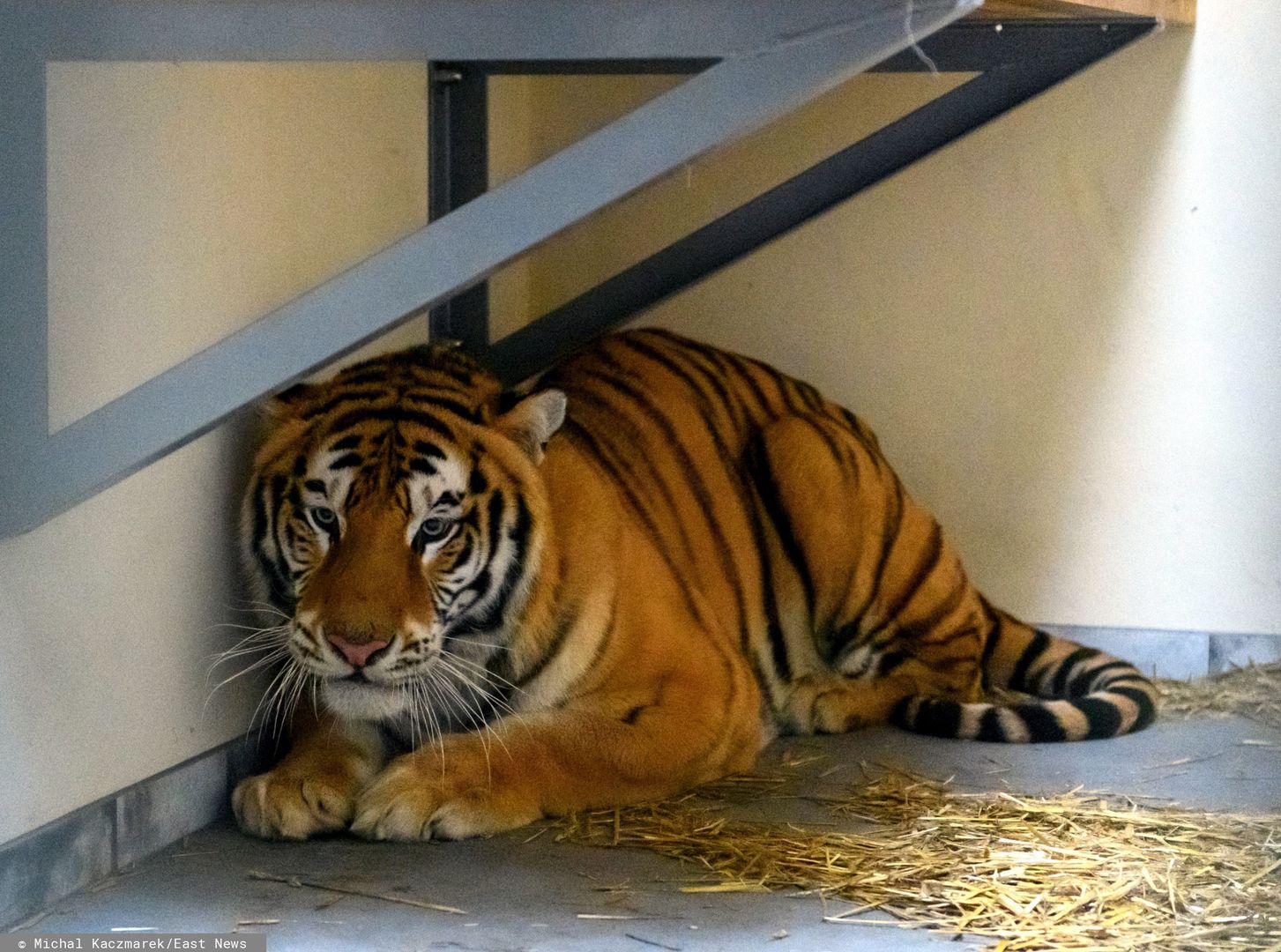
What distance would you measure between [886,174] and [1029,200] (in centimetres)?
44

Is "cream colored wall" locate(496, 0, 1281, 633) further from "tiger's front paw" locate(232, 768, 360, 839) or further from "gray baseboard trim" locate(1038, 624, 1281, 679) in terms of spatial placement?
"tiger's front paw" locate(232, 768, 360, 839)

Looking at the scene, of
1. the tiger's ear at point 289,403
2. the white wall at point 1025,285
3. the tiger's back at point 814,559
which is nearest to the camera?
the tiger's ear at point 289,403

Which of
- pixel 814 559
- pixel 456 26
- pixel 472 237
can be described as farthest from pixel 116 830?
pixel 814 559

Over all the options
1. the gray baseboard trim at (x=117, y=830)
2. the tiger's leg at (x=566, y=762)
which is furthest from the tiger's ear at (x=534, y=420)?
the gray baseboard trim at (x=117, y=830)

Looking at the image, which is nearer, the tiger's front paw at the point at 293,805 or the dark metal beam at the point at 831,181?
the tiger's front paw at the point at 293,805

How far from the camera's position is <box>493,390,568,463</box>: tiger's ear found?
2.59 m

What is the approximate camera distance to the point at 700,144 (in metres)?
1.72

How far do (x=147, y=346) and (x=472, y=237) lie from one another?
726 millimetres

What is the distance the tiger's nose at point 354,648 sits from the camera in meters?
2.32

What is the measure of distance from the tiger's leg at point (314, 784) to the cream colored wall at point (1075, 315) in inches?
58.8

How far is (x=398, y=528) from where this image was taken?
7.94 feet

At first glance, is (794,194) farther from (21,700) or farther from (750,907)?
(21,700)

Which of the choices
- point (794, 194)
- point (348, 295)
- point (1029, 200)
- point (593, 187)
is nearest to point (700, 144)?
point (593, 187)

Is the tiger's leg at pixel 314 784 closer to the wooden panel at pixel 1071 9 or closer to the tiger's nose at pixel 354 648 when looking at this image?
the tiger's nose at pixel 354 648
